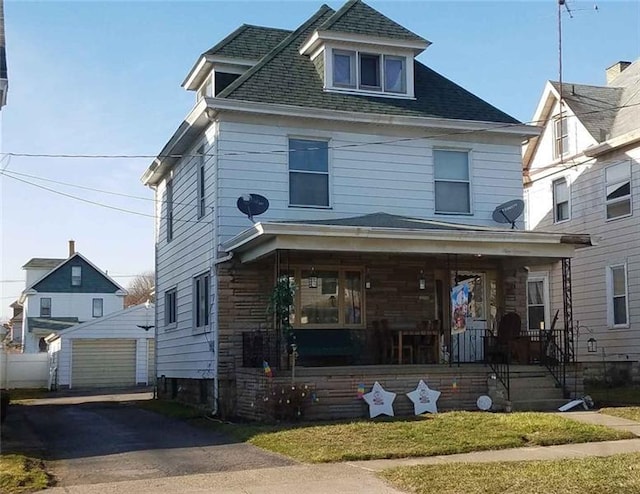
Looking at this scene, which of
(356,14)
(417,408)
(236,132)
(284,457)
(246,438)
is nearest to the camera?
(284,457)

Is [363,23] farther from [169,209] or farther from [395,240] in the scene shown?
[169,209]

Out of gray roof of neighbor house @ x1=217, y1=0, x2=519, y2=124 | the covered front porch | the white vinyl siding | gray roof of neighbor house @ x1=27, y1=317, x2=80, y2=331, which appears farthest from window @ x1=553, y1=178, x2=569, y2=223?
gray roof of neighbor house @ x1=27, y1=317, x2=80, y2=331

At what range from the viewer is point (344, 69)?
19.1 m

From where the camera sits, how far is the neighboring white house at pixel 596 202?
20.9m

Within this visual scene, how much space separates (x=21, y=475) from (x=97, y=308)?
1725 inches

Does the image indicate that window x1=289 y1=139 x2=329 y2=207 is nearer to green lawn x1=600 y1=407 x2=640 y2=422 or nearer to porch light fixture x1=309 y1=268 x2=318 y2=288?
porch light fixture x1=309 y1=268 x2=318 y2=288

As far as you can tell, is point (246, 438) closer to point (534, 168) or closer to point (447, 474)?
point (447, 474)

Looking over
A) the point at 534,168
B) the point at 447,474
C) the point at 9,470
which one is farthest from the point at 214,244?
the point at 534,168

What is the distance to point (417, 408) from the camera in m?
14.7


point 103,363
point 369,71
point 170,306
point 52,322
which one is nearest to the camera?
point 369,71

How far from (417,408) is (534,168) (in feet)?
40.9

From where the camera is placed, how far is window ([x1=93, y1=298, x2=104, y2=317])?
52062 mm

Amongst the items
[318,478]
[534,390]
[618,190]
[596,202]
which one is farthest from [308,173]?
[318,478]

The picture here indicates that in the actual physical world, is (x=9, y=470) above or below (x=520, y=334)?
below
